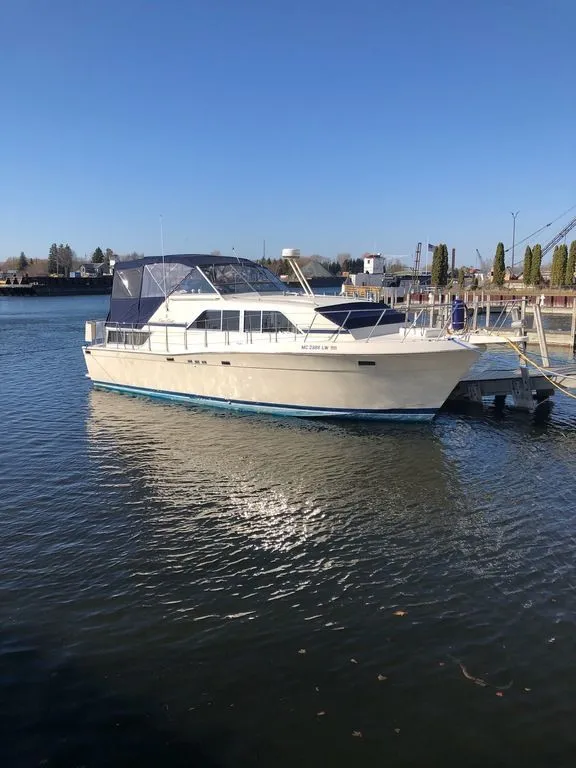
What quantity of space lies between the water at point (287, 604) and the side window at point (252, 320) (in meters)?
4.47

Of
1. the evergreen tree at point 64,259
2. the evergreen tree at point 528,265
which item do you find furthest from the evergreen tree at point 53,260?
the evergreen tree at point 528,265

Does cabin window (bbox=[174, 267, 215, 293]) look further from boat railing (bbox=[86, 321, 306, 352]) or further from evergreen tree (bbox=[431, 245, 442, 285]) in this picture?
evergreen tree (bbox=[431, 245, 442, 285])

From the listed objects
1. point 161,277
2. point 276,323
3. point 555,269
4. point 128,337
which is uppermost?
point 555,269

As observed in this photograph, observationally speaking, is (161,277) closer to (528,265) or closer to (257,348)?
(257,348)

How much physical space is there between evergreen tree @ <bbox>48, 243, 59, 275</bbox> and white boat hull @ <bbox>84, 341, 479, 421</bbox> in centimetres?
14547

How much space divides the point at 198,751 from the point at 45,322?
5568cm

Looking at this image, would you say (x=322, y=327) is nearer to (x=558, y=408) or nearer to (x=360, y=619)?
(x=558, y=408)

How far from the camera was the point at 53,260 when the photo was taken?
496 ft

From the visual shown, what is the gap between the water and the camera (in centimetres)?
566

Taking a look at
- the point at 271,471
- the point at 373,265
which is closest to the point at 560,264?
the point at 373,265

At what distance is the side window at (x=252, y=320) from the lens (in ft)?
58.8

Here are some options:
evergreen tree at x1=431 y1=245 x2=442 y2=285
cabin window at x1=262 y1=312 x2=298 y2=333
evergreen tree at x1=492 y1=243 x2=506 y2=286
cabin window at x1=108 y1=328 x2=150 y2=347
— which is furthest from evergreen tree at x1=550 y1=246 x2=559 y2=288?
cabin window at x1=108 y1=328 x2=150 y2=347

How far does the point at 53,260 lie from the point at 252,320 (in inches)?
5897

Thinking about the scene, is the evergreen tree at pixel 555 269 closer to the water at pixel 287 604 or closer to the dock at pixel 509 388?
the dock at pixel 509 388
